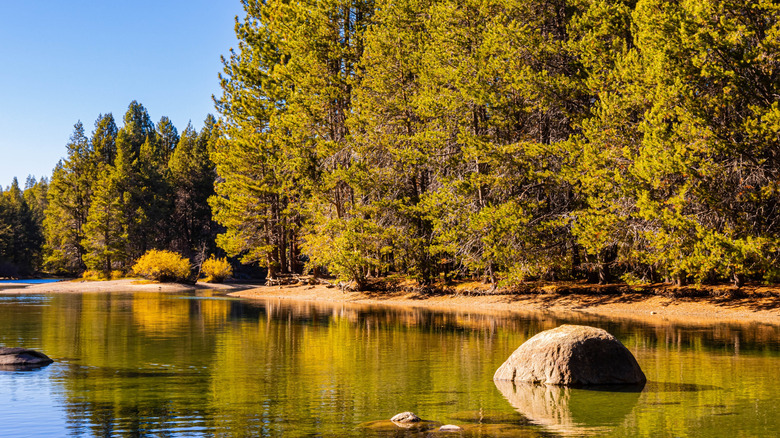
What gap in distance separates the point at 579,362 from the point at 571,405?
5.62 feet

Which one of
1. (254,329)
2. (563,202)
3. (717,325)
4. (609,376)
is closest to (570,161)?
(563,202)

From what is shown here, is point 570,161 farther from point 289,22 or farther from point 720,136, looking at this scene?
point 289,22

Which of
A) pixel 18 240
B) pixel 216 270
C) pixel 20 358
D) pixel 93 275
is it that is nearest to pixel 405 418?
pixel 20 358

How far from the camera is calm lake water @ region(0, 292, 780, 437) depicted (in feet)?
28.1

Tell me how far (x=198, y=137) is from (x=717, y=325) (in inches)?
2809

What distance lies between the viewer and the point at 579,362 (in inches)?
452

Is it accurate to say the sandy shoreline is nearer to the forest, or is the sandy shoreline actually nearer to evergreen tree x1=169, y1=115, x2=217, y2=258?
the forest

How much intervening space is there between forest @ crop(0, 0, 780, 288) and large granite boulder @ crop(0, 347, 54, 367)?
62.8ft

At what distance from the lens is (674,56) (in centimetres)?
2430

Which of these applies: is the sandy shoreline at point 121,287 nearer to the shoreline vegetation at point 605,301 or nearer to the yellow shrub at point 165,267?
the yellow shrub at point 165,267

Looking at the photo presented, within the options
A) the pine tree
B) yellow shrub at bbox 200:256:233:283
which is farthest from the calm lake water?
the pine tree

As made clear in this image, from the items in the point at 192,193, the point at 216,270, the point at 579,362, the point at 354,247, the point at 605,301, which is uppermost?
the point at 192,193

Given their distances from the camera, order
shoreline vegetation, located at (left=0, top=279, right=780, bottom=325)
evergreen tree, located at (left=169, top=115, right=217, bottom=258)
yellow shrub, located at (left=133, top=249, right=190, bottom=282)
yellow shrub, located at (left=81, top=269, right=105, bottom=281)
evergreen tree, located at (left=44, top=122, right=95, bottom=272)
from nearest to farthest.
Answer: shoreline vegetation, located at (left=0, top=279, right=780, bottom=325), yellow shrub, located at (left=133, top=249, right=190, bottom=282), yellow shrub, located at (left=81, top=269, right=105, bottom=281), evergreen tree, located at (left=44, top=122, right=95, bottom=272), evergreen tree, located at (left=169, top=115, right=217, bottom=258)

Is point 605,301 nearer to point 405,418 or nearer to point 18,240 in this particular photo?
point 405,418
